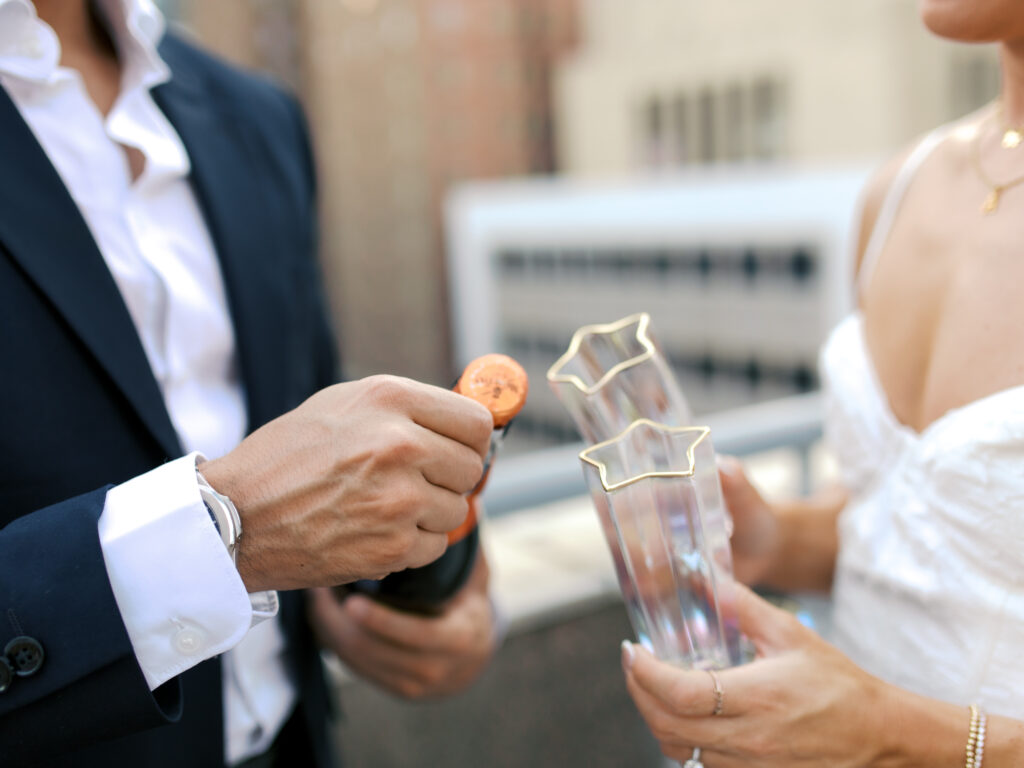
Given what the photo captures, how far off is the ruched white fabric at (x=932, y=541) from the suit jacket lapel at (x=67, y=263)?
0.81m

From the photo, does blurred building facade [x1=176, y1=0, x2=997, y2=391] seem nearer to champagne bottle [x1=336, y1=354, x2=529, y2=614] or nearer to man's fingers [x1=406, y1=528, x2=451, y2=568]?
champagne bottle [x1=336, y1=354, x2=529, y2=614]

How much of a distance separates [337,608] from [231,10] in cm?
4566

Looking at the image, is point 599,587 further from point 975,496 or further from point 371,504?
point 371,504

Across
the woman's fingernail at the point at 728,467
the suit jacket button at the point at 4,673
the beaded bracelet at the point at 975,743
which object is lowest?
the beaded bracelet at the point at 975,743

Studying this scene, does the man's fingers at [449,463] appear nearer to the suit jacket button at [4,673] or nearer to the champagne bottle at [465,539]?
the champagne bottle at [465,539]

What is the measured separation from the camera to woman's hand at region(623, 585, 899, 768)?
788 mm

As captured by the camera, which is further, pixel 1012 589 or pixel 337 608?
pixel 337 608

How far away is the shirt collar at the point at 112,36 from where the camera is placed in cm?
Result: 99

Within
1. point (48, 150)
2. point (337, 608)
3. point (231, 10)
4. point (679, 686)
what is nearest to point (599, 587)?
point (337, 608)

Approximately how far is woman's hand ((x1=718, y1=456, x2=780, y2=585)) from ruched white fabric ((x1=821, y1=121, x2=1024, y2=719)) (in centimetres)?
10

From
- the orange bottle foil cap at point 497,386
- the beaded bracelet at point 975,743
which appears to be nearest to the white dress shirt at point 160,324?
the orange bottle foil cap at point 497,386

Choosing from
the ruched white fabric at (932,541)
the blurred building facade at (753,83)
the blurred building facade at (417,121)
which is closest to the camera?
the ruched white fabric at (932,541)

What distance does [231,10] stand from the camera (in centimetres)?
4178

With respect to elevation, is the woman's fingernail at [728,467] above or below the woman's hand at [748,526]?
above
